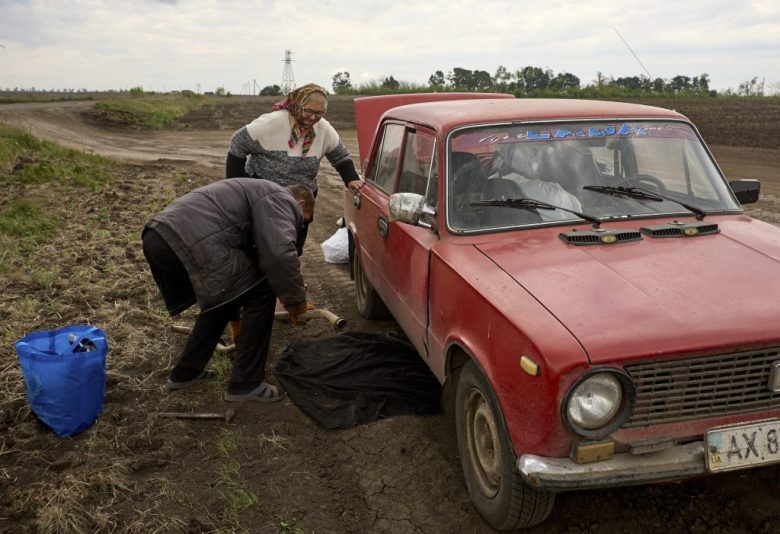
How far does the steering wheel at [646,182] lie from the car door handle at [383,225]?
146 cm

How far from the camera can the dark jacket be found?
3730 mm

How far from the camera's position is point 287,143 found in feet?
17.2

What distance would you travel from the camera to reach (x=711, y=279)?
2.80m

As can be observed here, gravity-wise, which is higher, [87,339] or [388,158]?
[388,158]

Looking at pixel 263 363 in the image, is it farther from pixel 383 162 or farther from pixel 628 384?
pixel 628 384

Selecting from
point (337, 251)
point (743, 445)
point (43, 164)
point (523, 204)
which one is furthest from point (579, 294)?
point (43, 164)

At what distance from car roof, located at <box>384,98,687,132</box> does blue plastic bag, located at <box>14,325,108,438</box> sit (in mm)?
2336

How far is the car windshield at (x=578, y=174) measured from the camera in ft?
11.6

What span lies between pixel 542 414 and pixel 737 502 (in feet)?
4.13

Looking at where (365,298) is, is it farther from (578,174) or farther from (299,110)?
(578,174)

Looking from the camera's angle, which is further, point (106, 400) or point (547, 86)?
point (547, 86)

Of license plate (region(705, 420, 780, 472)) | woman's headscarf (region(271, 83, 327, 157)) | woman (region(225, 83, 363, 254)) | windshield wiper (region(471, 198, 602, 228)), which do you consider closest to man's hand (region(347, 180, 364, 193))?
woman (region(225, 83, 363, 254))

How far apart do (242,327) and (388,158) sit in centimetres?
164

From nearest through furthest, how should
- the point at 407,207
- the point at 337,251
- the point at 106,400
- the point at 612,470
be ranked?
the point at 612,470 < the point at 407,207 < the point at 106,400 < the point at 337,251
